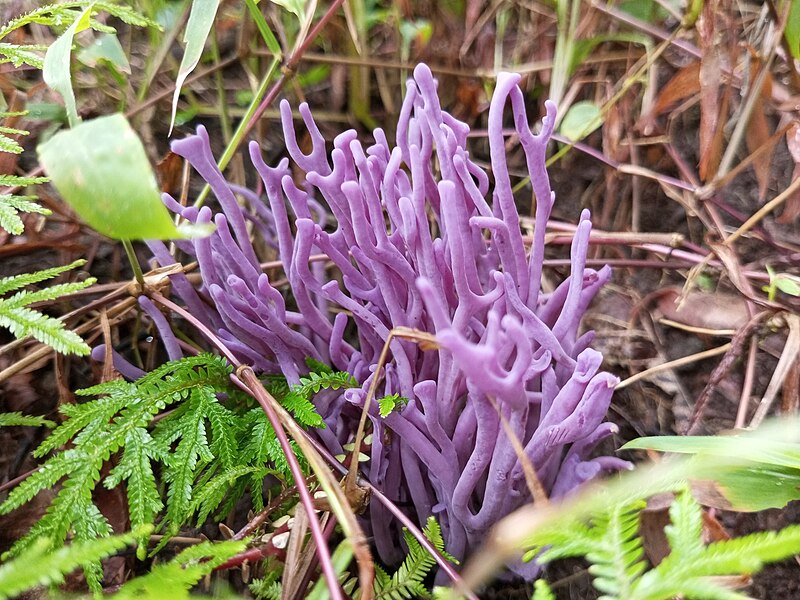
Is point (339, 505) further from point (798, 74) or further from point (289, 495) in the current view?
point (798, 74)

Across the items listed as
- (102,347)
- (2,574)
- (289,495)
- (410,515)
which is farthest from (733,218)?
(2,574)

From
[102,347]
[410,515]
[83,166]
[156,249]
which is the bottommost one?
[410,515]

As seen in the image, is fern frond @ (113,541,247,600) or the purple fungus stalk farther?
the purple fungus stalk

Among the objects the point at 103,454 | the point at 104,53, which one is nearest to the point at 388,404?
the point at 103,454

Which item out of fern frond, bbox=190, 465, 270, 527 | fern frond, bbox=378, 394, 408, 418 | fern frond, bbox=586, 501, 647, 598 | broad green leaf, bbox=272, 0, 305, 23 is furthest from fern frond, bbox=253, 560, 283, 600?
broad green leaf, bbox=272, 0, 305, 23

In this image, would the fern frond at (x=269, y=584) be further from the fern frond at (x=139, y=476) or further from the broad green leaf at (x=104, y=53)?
the broad green leaf at (x=104, y=53)

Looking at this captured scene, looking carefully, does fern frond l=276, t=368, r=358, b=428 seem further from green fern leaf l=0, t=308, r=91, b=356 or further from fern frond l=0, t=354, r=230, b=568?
green fern leaf l=0, t=308, r=91, b=356

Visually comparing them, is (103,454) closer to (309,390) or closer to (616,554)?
(309,390)
